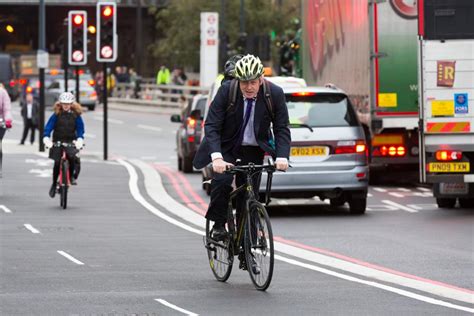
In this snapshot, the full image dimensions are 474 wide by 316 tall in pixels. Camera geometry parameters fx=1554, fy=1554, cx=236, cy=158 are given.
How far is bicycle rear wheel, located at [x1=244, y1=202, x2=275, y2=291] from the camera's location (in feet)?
38.3

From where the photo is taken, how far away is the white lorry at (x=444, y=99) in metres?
20.2

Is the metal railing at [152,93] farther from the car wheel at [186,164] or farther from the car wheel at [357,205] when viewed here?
the car wheel at [357,205]

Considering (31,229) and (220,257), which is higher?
(220,257)

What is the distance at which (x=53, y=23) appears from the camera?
97.1 m

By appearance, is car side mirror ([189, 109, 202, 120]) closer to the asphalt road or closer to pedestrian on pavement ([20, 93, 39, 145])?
the asphalt road

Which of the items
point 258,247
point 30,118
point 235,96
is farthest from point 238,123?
point 30,118

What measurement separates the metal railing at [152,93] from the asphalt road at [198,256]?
36716mm

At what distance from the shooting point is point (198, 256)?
1502 cm

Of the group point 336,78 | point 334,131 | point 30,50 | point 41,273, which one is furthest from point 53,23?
point 41,273

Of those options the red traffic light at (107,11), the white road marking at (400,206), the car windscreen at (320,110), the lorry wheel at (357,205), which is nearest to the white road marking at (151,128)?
the red traffic light at (107,11)

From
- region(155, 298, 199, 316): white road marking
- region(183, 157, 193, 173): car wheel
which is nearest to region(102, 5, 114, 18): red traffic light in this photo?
region(183, 157, 193, 173): car wheel

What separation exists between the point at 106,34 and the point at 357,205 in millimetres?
16311

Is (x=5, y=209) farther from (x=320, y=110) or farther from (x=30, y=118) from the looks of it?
(x=30, y=118)

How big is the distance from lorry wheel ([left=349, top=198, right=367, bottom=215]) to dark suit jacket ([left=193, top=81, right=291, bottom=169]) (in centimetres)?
850
